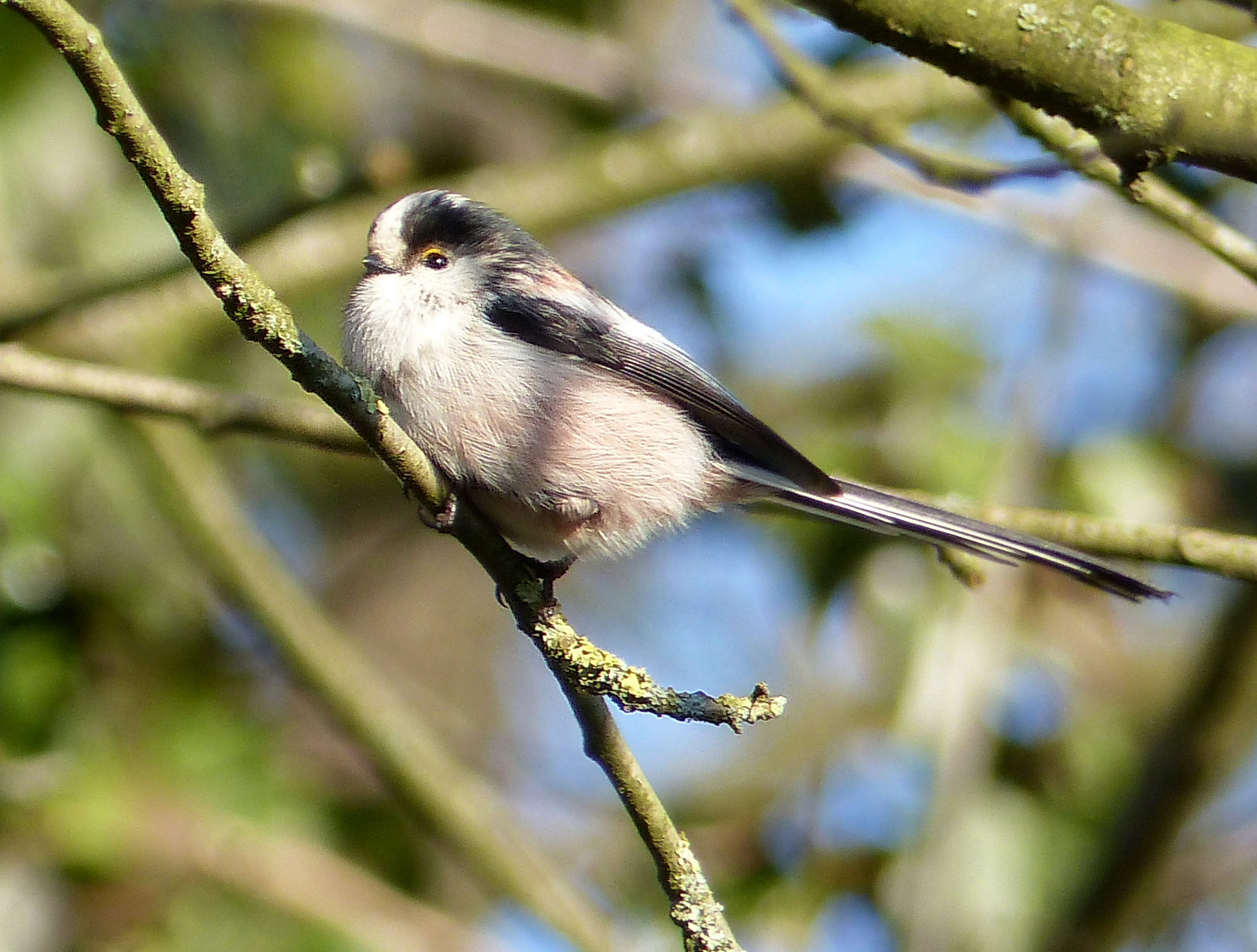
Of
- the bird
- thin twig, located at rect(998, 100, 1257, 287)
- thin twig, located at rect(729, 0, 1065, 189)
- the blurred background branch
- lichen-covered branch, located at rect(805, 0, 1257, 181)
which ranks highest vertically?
thin twig, located at rect(729, 0, 1065, 189)

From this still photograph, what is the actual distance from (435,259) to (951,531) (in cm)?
133

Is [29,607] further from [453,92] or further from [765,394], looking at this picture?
[453,92]

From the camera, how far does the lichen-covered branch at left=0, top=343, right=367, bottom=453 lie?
2959mm

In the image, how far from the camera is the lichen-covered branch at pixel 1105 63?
2002mm

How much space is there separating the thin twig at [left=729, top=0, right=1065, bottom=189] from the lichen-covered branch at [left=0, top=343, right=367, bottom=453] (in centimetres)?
137

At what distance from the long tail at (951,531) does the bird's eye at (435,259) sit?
0.92 metres

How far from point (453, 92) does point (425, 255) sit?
412cm

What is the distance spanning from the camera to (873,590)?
3.98m

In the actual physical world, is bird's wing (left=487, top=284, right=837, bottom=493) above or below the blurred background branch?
above

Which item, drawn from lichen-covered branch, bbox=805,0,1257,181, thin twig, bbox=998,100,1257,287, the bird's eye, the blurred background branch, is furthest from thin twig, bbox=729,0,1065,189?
the blurred background branch

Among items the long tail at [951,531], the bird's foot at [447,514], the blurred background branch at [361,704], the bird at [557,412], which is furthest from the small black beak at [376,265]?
the blurred background branch at [361,704]

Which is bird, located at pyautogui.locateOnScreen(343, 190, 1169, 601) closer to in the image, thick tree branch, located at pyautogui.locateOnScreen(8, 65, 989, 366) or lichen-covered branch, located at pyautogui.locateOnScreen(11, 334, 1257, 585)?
lichen-covered branch, located at pyautogui.locateOnScreen(11, 334, 1257, 585)

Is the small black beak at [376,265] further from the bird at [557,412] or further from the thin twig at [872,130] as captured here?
the thin twig at [872,130]

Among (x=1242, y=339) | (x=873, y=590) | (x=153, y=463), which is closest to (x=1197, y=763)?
(x=873, y=590)
